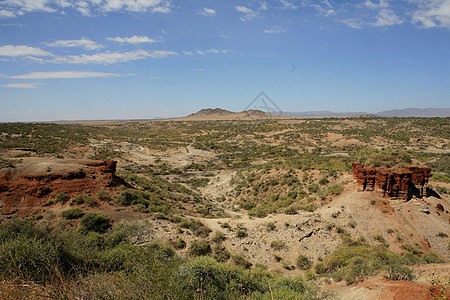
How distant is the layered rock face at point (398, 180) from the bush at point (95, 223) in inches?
725

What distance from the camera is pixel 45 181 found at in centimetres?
1595

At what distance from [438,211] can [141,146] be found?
59008mm

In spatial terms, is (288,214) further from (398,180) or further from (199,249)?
(199,249)

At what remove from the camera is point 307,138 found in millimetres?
65500

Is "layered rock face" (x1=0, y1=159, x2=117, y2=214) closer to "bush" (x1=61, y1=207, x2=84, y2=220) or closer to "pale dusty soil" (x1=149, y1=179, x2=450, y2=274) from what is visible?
"bush" (x1=61, y1=207, x2=84, y2=220)

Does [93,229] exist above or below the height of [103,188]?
below

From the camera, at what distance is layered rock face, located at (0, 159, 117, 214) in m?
14.5

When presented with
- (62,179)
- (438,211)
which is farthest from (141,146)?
(438,211)

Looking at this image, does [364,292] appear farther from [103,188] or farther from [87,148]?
[87,148]

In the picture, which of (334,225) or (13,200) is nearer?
(13,200)

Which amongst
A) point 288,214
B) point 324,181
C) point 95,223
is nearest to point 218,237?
point 288,214

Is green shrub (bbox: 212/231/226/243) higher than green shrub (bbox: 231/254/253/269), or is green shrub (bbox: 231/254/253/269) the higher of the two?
green shrub (bbox: 212/231/226/243)

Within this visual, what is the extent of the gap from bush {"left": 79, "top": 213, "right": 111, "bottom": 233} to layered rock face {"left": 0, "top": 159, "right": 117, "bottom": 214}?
3.68 metres

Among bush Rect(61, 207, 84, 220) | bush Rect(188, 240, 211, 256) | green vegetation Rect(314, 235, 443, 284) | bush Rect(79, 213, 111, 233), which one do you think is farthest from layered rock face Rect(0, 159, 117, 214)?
green vegetation Rect(314, 235, 443, 284)
